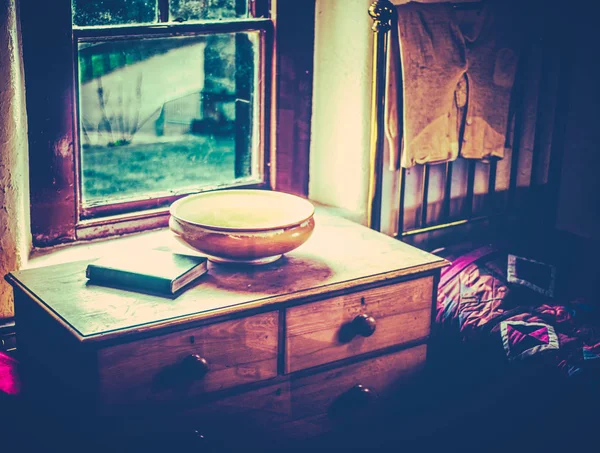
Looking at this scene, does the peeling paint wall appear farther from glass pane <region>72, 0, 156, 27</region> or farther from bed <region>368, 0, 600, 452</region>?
bed <region>368, 0, 600, 452</region>

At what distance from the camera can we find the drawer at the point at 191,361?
5.52ft

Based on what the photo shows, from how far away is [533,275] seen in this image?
8.47ft

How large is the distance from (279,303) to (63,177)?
2.49 feet

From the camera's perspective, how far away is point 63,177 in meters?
2.19

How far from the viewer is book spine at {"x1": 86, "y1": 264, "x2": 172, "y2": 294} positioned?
1.83 metres

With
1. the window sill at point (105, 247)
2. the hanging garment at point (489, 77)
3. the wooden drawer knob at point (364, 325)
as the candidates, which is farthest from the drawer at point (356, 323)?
the hanging garment at point (489, 77)

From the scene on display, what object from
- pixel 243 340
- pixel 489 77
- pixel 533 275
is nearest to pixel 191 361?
pixel 243 340

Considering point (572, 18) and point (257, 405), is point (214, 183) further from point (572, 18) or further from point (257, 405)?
point (572, 18)

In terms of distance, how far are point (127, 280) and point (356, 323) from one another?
23.0 inches

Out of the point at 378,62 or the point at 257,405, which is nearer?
the point at 257,405

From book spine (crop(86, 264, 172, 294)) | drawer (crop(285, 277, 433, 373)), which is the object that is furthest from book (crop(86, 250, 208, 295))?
drawer (crop(285, 277, 433, 373))

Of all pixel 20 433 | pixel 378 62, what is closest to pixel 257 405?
pixel 20 433

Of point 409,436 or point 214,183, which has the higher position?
point 214,183

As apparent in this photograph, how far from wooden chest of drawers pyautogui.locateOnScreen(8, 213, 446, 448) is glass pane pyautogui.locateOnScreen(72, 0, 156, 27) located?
0.68m
